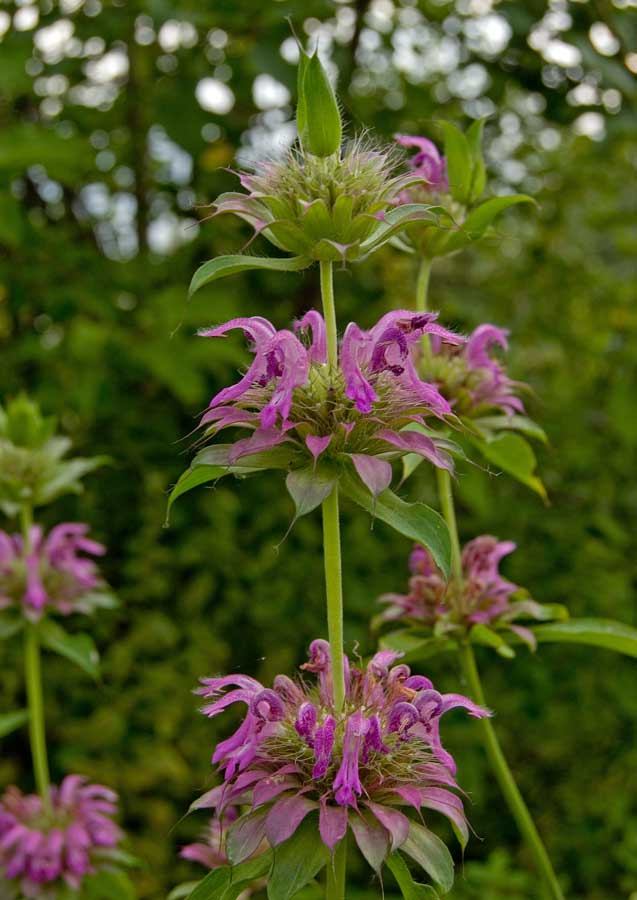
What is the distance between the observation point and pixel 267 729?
890 mm

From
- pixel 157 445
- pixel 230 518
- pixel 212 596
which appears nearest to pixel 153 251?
pixel 157 445

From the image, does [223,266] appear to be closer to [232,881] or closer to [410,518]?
[410,518]

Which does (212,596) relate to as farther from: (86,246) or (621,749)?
(621,749)

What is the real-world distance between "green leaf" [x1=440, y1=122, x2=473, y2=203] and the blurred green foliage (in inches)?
48.4

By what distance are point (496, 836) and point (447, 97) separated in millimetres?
2124

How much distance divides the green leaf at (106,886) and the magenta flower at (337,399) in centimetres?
108

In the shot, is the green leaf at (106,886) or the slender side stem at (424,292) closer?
the slender side stem at (424,292)

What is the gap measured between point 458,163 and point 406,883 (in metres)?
0.77

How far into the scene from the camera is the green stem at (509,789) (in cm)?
118

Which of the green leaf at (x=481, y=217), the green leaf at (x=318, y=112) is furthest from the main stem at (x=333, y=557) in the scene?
the green leaf at (x=481, y=217)

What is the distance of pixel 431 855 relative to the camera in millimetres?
837

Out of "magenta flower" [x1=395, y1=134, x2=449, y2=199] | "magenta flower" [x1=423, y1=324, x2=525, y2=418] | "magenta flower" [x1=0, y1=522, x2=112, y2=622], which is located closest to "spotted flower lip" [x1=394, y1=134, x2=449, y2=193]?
"magenta flower" [x1=395, y1=134, x2=449, y2=199]

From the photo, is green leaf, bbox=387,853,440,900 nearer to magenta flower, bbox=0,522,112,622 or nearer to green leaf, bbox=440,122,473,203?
green leaf, bbox=440,122,473,203

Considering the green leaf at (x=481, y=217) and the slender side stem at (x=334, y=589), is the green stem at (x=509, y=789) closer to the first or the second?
the slender side stem at (x=334, y=589)
